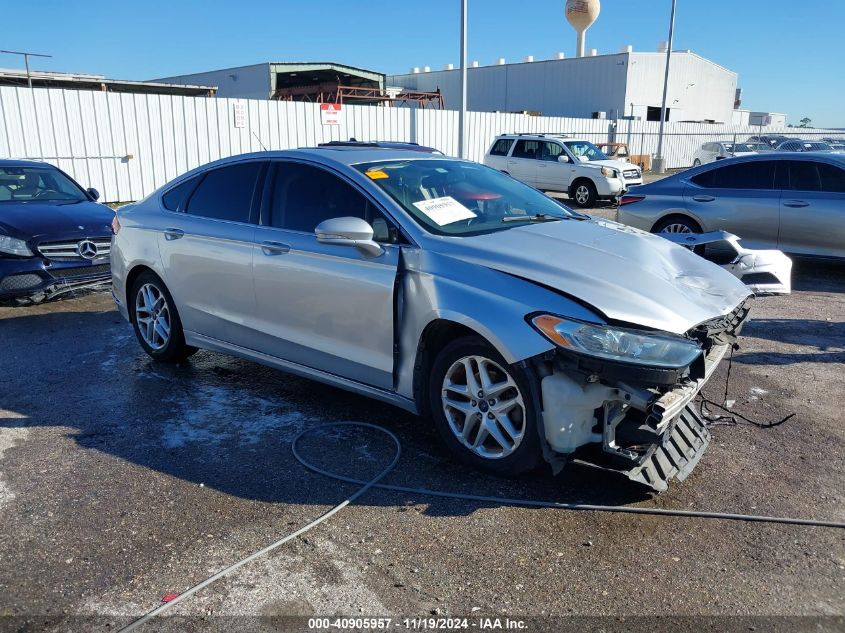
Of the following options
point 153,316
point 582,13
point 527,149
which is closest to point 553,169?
point 527,149

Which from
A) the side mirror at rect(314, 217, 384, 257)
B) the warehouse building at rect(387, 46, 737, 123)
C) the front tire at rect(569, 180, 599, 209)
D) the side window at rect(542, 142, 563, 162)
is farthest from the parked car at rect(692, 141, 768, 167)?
the side mirror at rect(314, 217, 384, 257)

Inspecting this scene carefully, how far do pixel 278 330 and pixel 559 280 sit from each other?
2046 mm

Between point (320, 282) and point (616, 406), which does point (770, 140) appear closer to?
point (320, 282)

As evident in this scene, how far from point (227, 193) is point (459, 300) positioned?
93.0 inches

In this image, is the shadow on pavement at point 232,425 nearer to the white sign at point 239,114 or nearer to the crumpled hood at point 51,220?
the crumpled hood at point 51,220

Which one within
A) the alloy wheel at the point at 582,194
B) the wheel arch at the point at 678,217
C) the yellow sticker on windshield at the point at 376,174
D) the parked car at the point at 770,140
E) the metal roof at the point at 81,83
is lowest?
the alloy wheel at the point at 582,194

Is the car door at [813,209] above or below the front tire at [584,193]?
above

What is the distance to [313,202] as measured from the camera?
4.58m

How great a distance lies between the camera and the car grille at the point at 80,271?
24.8ft

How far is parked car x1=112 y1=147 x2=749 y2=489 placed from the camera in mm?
3305

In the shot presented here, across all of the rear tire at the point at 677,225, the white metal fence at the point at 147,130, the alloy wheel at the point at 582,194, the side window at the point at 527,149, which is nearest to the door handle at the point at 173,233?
the rear tire at the point at 677,225

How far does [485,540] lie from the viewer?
3.21 metres

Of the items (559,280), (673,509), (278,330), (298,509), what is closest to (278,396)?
(278,330)

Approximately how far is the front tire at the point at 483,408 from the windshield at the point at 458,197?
79 cm
